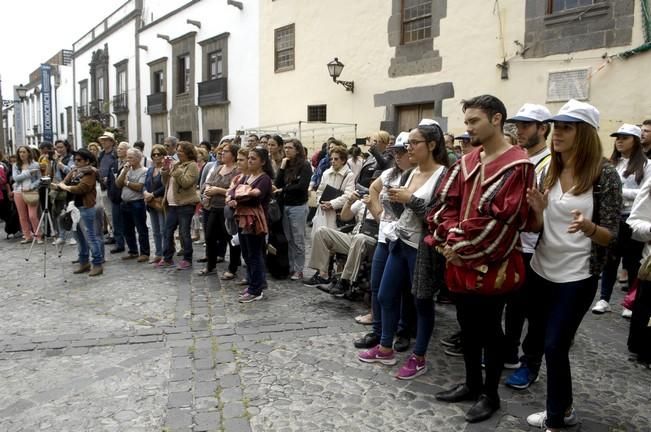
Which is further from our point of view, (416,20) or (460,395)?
(416,20)

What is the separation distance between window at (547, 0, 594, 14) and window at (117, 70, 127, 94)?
22.0 meters

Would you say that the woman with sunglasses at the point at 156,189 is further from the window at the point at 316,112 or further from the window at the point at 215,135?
the window at the point at 215,135

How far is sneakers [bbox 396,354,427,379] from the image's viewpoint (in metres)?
3.75

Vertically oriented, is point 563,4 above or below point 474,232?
above

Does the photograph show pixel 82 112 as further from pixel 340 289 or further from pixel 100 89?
pixel 340 289

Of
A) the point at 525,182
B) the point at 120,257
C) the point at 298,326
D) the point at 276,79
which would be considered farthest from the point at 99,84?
the point at 525,182

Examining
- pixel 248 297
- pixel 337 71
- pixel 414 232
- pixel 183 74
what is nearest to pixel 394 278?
pixel 414 232

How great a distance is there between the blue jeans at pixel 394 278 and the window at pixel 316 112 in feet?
37.0

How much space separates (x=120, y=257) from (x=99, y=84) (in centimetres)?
2544

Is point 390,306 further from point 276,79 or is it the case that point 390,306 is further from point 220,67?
point 220,67

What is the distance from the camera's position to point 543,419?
311cm

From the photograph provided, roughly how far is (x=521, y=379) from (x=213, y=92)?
55.8 feet

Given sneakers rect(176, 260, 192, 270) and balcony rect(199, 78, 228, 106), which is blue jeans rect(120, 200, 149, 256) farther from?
balcony rect(199, 78, 228, 106)

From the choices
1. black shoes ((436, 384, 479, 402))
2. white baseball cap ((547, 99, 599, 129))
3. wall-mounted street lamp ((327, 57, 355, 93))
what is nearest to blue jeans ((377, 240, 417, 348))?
black shoes ((436, 384, 479, 402))
